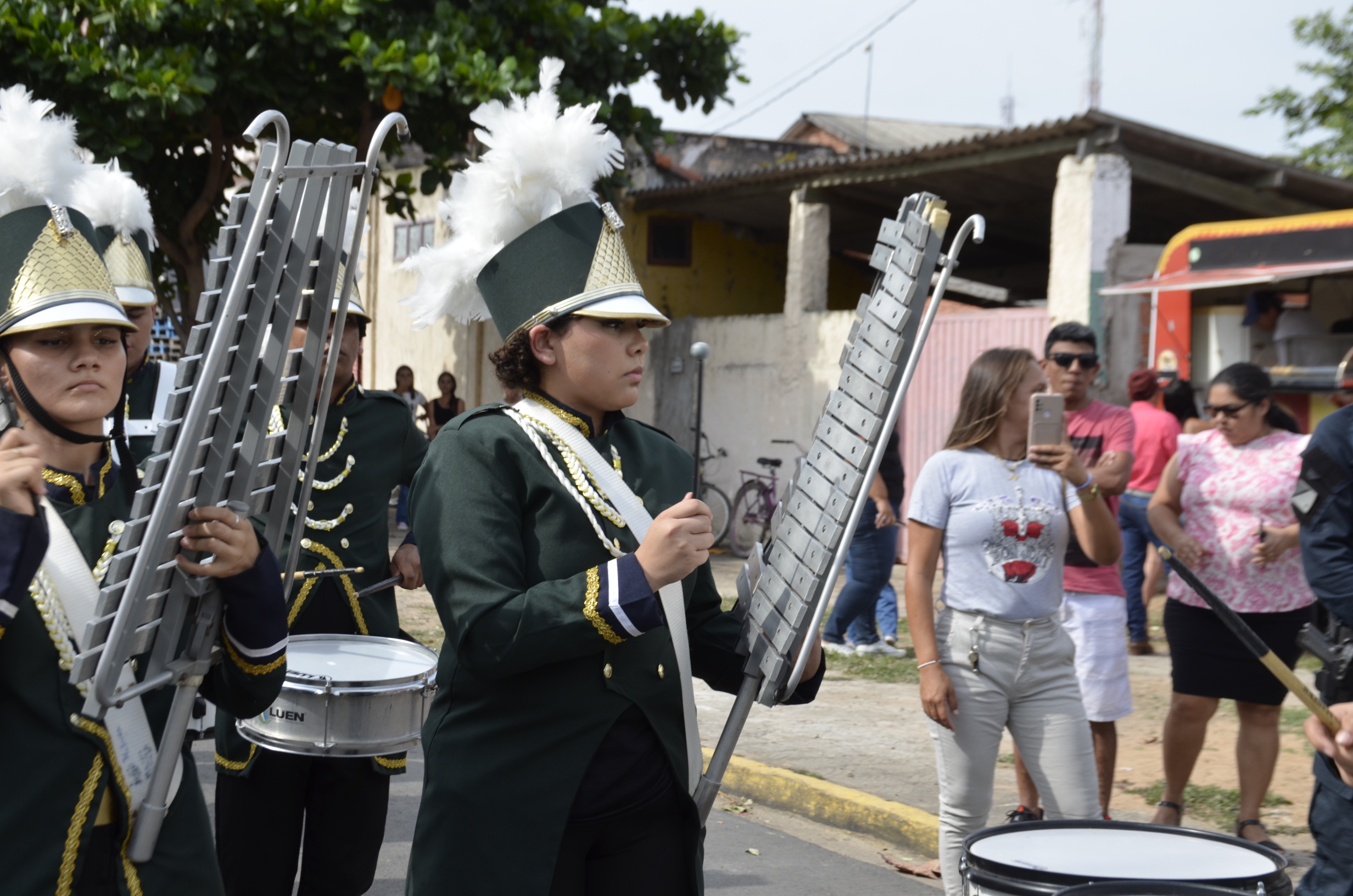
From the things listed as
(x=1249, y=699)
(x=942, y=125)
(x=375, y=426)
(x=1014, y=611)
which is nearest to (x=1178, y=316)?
(x=1249, y=699)

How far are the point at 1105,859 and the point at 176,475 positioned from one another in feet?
6.22

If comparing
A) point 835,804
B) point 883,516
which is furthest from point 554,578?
point 883,516

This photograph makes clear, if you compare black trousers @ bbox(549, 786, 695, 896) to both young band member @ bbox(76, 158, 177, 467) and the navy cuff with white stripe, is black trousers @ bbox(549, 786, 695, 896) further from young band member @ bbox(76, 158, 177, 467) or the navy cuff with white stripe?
young band member @ bbox(76, 158, 177, 467)

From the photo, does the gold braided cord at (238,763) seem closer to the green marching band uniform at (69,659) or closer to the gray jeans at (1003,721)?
the green marching band uniform at (69,659)

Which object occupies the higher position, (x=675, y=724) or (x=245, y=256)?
(x=245, y=256)

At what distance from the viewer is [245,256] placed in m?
2.06

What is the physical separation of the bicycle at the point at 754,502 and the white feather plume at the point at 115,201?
38.8ft

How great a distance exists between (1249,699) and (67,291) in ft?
15.9

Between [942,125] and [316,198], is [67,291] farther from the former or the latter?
[942,125]

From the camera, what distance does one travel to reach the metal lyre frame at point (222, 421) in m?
2.04

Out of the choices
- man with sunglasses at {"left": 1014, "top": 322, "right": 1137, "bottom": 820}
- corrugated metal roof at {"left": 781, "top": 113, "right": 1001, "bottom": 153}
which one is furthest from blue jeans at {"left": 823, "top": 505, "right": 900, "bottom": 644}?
corrugated metal roof at {"left": 781, "top": 113, "right": 1001, "bottom": 153}

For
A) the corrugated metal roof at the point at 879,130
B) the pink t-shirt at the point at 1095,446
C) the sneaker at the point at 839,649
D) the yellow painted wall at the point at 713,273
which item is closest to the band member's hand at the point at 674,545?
the pink t-shirt at the point at 1095,446

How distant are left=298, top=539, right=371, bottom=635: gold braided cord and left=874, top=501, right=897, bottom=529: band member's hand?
4.86 metres

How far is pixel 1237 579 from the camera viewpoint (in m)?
5.51
